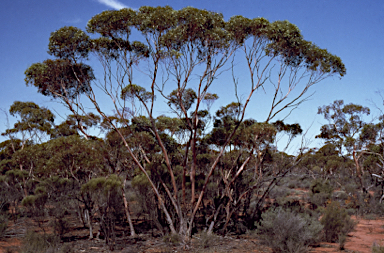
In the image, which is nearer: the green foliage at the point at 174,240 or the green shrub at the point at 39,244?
the green shrub at the point at 39,244

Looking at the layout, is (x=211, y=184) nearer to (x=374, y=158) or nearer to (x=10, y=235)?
(x=10, y=235)

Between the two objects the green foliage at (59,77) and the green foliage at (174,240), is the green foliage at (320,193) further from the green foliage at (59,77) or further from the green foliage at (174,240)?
the green foliage at (59,77)

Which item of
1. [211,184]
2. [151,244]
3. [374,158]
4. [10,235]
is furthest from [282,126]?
[10,235]

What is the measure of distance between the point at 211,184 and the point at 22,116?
18.7 meters

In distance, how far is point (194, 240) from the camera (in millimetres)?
12055

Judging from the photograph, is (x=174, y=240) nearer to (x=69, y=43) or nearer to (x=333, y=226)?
(x=333, y=226)

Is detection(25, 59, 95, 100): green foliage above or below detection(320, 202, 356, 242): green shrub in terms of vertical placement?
above

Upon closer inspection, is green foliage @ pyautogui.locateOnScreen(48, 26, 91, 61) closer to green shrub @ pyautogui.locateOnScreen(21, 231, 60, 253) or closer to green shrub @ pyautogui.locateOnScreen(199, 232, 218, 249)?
green shrub @ pyautogui.locateOnScreen(21, 231, 60, 253)

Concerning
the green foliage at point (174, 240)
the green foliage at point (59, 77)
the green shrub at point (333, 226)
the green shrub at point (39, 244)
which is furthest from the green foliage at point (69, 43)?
the green shrub at point (333, 226)

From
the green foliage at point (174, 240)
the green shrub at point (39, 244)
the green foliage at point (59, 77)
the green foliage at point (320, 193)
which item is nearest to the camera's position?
the green shrub at point (39, 244)

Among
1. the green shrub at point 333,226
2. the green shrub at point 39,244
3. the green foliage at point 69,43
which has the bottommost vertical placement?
the green shrub at point 333,226

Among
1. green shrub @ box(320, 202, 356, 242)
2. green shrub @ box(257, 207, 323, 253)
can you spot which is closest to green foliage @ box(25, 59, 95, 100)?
green shrub @ box(257, 207, 323, 253)

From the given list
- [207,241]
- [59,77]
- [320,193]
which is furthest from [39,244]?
[320,193]

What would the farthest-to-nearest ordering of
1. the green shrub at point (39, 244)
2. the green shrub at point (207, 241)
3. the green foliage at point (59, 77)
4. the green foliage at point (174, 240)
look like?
1. the green foliage at point (59, 77)
2. the green shrub at point (207, 241)
3. the green foliage at point (174, 240)
4. the green shrub at point (39, 244)
